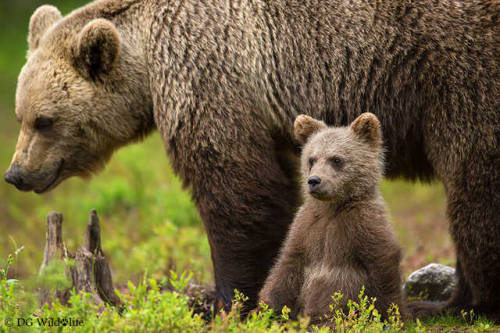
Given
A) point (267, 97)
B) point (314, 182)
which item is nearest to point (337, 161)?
point (314, 182)

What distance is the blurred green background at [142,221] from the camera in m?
9.46

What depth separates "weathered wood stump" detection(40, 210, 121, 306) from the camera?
627cm

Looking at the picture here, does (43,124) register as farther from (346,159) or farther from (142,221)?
(142,221)

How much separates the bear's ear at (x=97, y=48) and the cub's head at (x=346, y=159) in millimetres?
2091

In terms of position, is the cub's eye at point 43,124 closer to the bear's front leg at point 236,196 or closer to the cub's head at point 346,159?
the bear's front leg at point 236,196

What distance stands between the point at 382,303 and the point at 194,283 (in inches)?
119

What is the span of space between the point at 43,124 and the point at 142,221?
17.8 ft

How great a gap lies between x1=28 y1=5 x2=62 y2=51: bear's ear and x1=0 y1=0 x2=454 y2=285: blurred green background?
7.09ft

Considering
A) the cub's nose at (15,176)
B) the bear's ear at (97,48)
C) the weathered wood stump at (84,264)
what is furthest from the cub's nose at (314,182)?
the cub's nose at (15,176)

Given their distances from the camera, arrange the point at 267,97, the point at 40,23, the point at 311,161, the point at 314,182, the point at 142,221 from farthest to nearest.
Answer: the point at 142,221
the point at 40,23
the point at 267,97
the point at 311,161
the point at 314,182

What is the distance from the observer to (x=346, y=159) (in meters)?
5.43

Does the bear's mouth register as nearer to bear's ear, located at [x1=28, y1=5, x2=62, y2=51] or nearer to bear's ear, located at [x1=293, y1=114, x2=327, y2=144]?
bear's ear, located at [x1=28, y1=5, x2=62, y2=51]

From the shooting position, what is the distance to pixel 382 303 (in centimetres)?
512

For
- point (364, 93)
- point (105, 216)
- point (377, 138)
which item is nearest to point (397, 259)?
point (377, 138)
